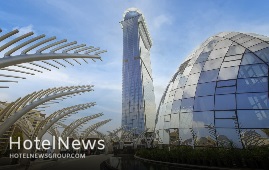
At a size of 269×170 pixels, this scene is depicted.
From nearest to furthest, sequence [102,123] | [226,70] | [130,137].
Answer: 1. [226,70]
2. [102,123]
3. [130,137]

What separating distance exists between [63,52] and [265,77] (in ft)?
52.8

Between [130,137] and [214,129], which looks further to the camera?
[130,137]

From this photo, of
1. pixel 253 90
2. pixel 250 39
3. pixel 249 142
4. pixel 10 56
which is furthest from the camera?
pixel 250 39

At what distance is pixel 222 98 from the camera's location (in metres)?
21.1

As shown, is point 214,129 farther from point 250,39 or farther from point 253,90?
point 250,39

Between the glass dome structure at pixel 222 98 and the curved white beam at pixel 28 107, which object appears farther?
the glass dome structure at pixel 222 98

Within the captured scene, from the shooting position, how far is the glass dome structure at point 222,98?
19406 mm

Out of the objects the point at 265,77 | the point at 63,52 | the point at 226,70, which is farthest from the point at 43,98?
the point at 265,77

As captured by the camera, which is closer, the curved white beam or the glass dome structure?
the curved white beam

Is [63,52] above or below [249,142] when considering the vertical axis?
above

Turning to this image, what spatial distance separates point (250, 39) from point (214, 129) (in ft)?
34.2

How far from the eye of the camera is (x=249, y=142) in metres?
18.8

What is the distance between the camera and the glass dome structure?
1941 cm

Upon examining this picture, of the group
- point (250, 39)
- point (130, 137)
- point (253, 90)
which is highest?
point (250, 39)
